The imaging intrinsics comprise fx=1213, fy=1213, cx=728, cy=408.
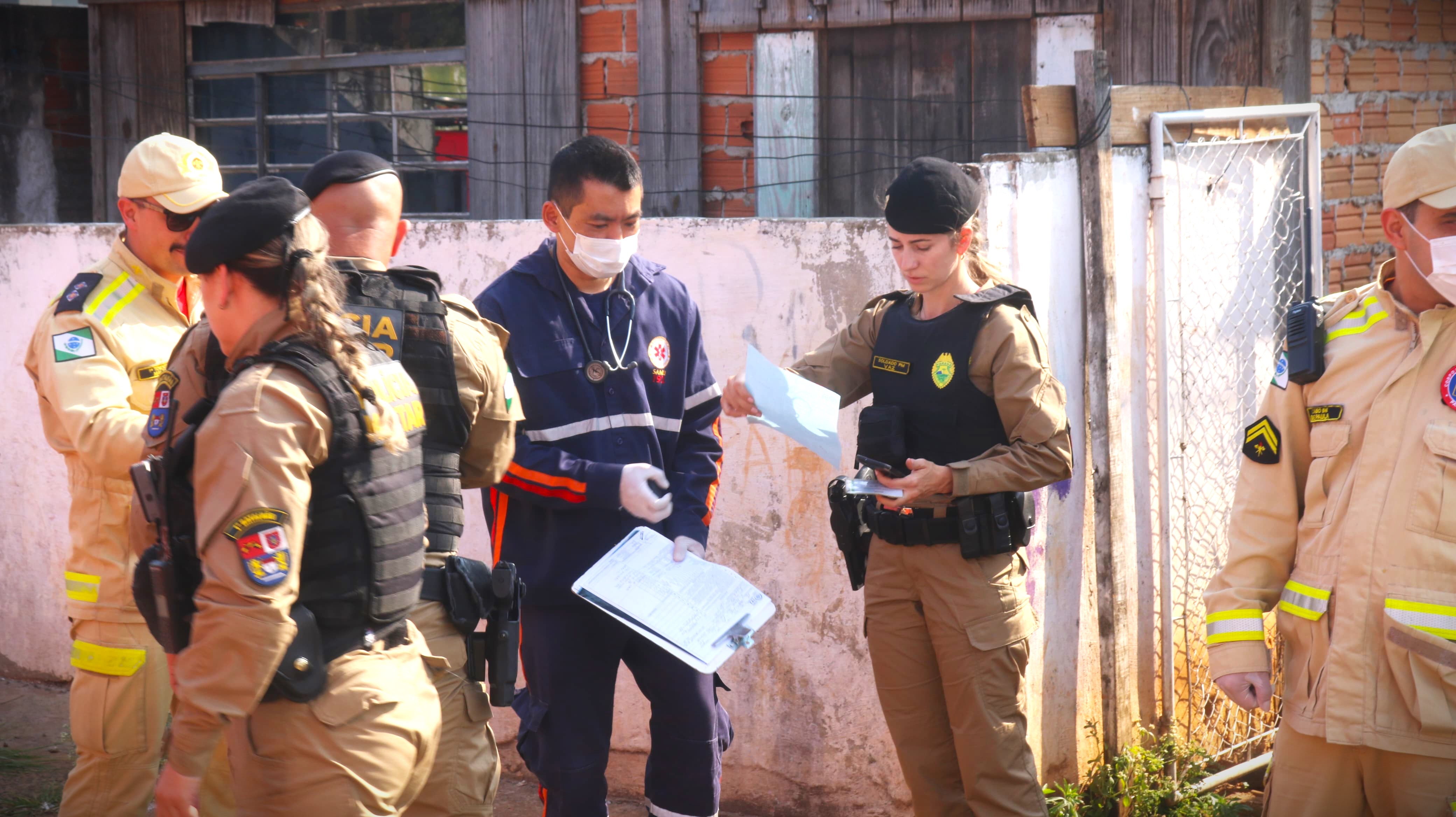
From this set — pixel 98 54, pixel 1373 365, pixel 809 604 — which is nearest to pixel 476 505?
pixel 809 604

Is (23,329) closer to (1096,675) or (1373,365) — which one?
(1096,675)

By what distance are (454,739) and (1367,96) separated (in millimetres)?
5424

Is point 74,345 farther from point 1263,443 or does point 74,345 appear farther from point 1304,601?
point 1304,601

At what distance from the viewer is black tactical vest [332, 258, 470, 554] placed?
2.61 metres

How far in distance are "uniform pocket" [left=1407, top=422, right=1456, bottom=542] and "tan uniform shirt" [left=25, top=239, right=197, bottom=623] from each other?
2976 mm

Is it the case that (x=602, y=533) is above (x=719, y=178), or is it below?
below

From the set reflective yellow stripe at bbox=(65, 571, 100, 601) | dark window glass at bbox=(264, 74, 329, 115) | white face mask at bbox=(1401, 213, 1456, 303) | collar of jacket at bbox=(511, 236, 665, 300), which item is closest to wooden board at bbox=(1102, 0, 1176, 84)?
collar of jacket at bbox=(511, 236, 665, 300)

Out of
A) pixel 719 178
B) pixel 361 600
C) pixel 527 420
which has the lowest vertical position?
pixel 361 600

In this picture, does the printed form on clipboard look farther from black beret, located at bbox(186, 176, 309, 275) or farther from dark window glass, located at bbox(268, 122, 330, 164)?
dark window glass, located at bbox(268, 122, 330, 164)

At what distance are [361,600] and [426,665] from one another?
0.35 m

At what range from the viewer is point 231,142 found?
7691 millimetres

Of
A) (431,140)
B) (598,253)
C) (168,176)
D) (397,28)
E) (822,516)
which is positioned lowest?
(822,516)

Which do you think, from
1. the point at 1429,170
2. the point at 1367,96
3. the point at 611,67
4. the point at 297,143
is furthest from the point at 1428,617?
the point at 297,143

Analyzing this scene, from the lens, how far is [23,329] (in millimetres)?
5414
